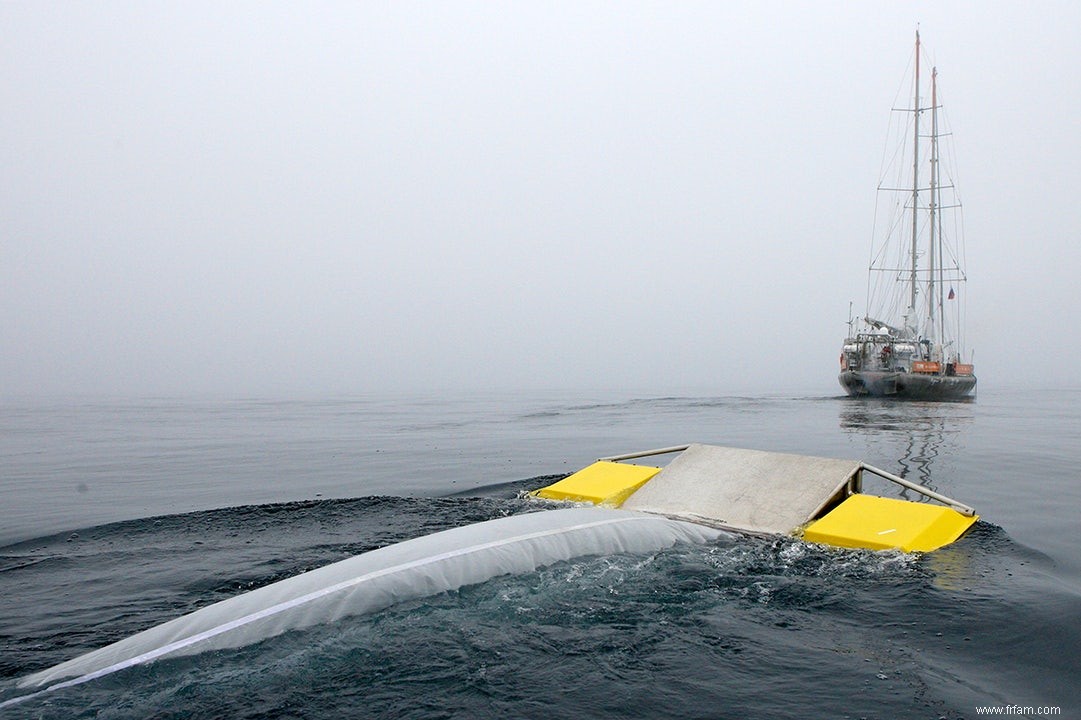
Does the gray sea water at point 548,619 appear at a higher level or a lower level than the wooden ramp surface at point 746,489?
lower

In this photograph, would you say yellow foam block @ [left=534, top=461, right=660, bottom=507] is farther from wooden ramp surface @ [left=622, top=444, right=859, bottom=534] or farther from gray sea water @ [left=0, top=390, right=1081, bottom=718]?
gray sea water @ [left=0, top=390, right=1081, bottom=718]

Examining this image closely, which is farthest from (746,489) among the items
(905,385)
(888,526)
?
(905,385)

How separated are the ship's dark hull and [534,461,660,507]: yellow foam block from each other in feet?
164

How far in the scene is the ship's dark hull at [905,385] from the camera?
53.0m

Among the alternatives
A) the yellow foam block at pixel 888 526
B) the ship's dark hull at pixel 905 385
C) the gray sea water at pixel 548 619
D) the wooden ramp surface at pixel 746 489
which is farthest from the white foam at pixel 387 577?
the ship's dark hull at pixel 905 385

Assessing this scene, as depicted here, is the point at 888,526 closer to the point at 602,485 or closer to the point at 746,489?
the point at 746,489

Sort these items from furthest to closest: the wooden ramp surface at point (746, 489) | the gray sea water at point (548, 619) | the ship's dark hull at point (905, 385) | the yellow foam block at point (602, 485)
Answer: the ship's dark hull at point (905, 385) < the yellow foam block at point (602, 485) < the wooden ramp surface at point (746, 489) < the gray sea water at point (548, 619)

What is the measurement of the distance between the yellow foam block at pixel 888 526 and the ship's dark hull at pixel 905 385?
50384 millimetres

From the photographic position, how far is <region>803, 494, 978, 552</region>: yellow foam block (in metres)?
7.12

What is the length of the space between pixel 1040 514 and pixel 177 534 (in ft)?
37.5

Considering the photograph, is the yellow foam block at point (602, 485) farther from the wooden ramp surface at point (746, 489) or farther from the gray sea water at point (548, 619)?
the gray sea water at point (548, 619)

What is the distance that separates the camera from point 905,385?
5350 centimetres

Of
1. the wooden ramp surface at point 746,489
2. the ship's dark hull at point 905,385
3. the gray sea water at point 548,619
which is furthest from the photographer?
the ship's dark hull at point 905,385

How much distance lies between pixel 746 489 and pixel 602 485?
2.05 m
